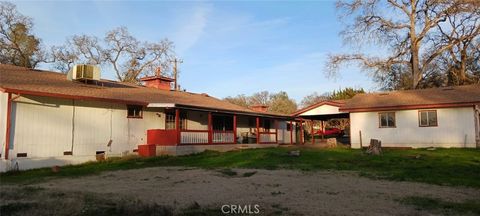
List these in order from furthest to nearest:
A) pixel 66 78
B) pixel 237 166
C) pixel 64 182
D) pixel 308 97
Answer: pixel 308 97
pixel 66 78
pixel 237 166
pixel 64 182

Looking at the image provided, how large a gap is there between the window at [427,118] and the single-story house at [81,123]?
10639 millimetres

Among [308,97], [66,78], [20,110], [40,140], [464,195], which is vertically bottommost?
[464,195]

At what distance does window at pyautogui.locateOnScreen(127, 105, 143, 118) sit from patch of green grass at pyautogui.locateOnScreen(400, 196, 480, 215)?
14593 mm

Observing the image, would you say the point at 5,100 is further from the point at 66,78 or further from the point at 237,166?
the point at 237,166

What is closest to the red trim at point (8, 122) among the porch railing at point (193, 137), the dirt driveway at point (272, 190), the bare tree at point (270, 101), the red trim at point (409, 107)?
the dirt driveway at point (272, 190)

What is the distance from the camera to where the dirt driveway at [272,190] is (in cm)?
785

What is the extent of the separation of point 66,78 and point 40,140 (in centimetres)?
602

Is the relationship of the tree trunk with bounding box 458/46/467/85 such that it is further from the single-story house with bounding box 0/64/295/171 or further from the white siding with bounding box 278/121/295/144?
the single-story house with bounding box 0/64/295/171

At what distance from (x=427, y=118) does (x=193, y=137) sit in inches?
517

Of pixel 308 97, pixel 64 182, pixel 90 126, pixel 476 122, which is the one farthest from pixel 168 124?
pixel 308 97

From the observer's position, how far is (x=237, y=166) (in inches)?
611

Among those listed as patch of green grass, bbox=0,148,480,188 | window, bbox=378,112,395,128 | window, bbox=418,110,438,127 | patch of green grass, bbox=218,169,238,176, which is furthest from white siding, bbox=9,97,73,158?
window, bbox=418,110,438,127

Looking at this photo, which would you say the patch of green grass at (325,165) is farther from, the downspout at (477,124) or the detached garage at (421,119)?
the detached garage at (421,119)

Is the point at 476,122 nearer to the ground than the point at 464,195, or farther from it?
farther from it
